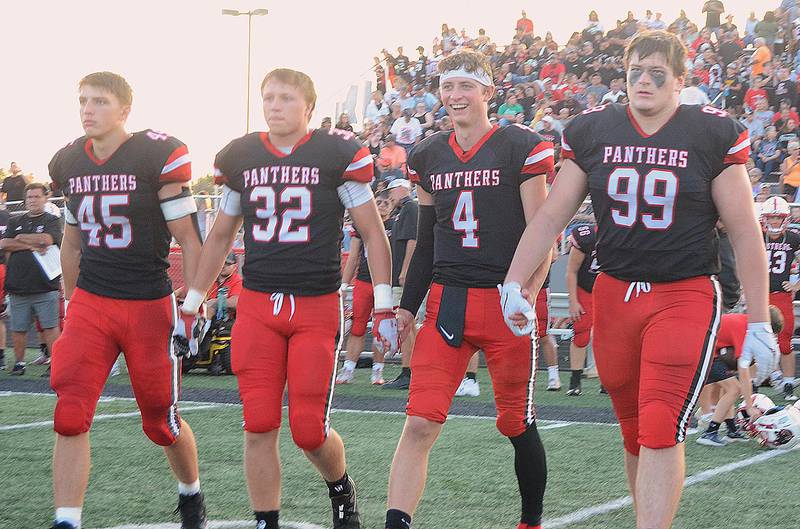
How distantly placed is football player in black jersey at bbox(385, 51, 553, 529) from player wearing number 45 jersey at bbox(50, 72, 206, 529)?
0.99 meters

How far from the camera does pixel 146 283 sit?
4.86m

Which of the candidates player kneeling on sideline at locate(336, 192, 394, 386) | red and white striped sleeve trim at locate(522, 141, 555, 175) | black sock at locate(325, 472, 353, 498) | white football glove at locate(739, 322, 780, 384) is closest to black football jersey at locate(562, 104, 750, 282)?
white football glove at locate(739, 322, 780, 384)

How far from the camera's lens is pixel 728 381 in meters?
7.64

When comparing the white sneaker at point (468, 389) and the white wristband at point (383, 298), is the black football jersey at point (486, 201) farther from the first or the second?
the white sneaker at point (468, 389)

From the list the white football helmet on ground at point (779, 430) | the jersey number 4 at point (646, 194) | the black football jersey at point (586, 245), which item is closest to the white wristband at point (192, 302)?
the jersey number 4 at point (646, 194)

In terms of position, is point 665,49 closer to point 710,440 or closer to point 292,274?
point 292,274

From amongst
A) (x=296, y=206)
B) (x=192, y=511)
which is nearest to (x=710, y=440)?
(x=192, y=511)

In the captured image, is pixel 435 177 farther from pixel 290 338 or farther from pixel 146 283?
pixel 146 283

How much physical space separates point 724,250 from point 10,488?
4.62 m

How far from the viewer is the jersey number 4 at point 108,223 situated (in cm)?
482

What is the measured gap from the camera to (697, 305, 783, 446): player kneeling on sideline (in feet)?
24.3

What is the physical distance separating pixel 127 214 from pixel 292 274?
77 centimetres

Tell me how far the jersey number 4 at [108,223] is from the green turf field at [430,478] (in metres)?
1.20

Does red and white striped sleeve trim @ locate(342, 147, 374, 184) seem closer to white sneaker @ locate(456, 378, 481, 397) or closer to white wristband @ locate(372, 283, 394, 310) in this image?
white wristband @ locate(372, 283, 394, 310)
